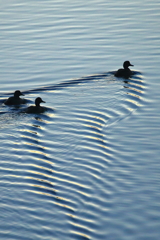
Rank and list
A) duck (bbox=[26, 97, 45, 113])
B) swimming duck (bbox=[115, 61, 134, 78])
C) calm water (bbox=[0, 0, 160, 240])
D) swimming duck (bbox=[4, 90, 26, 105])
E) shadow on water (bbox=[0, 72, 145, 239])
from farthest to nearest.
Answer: swimming duck (bbox=[115, 61, 134, 78]), swimming duck (bbox=[4, 90, 26, 105]), duck (bbox=[26, 97, 45, 113]), shadow on water (bbox=[0, 72, 145, 239]), calm water (bbox=[0, 0, 160, 240])

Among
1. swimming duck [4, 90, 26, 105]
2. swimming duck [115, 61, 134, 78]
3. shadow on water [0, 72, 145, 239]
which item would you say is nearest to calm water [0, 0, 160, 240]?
shadow on water [0, 72, 145, 239]

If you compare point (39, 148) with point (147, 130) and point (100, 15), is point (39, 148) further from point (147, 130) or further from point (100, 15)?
point (100, 15)

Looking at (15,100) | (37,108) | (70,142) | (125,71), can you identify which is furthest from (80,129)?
(125,71)

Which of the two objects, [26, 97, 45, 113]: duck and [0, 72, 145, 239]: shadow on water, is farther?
[26, 97, 45, 113]: duck

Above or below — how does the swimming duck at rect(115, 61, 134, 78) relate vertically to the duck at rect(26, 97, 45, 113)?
above

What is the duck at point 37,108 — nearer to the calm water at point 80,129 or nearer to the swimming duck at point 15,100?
the calm water at point 80,129

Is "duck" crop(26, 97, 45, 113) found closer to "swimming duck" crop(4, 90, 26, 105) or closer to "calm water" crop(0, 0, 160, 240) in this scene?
"calm water" crop(0, 0, 160, 240)

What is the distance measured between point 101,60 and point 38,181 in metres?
9.57

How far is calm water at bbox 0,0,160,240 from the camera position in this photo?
10.5 meters

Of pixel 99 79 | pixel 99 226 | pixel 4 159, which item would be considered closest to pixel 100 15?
pixel 99 79

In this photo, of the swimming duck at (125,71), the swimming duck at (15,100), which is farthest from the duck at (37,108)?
the swimming duck at (125,71)

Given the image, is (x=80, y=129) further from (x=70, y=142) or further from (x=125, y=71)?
(x=125, y=71)

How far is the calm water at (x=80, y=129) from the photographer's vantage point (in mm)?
10539

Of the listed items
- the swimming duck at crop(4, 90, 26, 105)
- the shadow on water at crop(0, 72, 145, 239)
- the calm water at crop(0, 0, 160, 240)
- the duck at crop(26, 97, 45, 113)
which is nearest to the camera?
the calm water at crop(0, 0, 160, 240)
